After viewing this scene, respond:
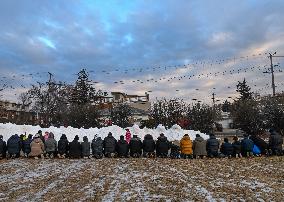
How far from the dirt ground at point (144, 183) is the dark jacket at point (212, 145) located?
457 cm

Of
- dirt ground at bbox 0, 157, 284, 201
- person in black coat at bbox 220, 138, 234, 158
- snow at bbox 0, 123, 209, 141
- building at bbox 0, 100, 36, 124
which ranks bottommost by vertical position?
dirt ground at bbox 0, 157, 284, 201

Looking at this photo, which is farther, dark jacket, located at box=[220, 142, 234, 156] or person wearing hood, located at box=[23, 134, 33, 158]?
person wearing hood, located at box=[23, 134, 33, 158]

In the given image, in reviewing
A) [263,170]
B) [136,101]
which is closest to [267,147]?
[263,170]

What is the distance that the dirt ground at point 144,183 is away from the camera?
1105 centimetres

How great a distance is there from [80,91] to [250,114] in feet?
157

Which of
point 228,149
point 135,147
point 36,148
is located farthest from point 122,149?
point 228,149

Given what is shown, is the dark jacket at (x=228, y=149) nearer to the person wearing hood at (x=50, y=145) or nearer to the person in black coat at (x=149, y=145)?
the person in black coat at (x=149, y=145)

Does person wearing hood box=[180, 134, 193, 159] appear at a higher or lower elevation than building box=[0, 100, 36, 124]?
lower

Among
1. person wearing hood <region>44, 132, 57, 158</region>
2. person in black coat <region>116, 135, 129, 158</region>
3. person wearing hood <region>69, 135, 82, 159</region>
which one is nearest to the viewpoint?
person wearing hood <region>69, 135, 82, 159</region>

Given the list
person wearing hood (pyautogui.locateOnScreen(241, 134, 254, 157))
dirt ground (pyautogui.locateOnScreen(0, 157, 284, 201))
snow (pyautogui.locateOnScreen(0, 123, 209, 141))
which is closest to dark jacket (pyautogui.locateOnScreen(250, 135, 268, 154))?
person wearing hood (pyautogui.locateOnScreen(241, 134, 254, 157))

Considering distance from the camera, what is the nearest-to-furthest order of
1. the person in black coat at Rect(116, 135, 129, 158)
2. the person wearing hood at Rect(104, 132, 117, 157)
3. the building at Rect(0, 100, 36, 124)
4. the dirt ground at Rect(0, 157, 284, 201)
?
the dirt ground at Rect(0, 157, 284, 201), the person in black coat at Rect(116, 135, 129, 158), the person wearing hood at Rect(104, 132, 117, 157), the building at Rect(0, 100, 36, 124)

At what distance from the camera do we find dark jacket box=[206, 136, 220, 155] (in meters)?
23.8

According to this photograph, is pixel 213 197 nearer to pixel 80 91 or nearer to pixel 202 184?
pixel 202 184

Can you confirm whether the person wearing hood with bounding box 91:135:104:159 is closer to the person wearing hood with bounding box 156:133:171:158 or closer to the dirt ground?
the person wearing hood with bounding box 156:133:171:158
